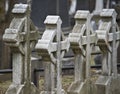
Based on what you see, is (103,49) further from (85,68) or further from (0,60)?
(0,60)

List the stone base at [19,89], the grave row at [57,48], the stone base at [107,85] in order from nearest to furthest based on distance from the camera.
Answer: the grave row at [57,48], the stone base at [19,89], the stone base at [107,85]

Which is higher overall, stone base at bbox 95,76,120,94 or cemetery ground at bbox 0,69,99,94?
stone base at bbox 95,76,120,94

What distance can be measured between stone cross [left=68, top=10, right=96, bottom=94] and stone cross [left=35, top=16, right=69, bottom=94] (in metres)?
0.37

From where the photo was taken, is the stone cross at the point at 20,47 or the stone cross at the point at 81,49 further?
the stone cross at the point at 81,49

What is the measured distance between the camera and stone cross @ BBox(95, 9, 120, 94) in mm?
7398

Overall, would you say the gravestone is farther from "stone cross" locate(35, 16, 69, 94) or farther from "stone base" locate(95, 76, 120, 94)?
"stone cross" locate(35, 16, 69, 94)

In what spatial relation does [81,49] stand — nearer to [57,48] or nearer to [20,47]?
[57,48]

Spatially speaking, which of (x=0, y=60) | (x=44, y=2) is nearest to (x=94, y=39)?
(x=0, y=60)

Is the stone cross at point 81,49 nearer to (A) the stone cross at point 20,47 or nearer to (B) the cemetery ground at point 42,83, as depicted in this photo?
(A) the stone cross at point 20,47

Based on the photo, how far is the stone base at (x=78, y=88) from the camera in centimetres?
682

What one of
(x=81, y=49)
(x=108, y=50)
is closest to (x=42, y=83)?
(x=108, y=50)

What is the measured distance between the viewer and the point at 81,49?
6.87 metres

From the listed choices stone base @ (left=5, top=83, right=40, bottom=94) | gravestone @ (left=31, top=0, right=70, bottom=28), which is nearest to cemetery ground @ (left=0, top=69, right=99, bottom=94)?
stone base @ (left=5, top=83, right=40, bottom=94)

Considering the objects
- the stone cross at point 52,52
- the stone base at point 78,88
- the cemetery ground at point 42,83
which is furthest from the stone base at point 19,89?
the cemetery ground at point 42,83
